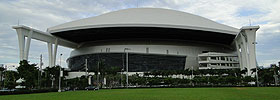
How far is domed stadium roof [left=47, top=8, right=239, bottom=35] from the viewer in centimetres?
6300

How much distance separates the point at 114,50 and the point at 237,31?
32664 millimetres

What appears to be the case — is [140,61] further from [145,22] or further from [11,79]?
[11,79]

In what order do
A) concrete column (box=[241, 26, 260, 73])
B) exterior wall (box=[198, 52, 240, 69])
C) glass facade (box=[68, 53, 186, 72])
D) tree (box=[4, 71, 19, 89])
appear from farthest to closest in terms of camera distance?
1. exterior wall (box=[198, 52, 240, 69])
2. glass facade (box=[68, 53, 186, 72])
3. concrete column (box=[241, 26, 260, 73])
4. tree (box=[4, 71, 19, 89])

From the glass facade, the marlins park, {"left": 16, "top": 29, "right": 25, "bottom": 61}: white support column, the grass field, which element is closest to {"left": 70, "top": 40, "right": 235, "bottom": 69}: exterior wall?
the marlins park

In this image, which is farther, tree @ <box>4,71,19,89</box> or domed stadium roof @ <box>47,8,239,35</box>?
domed stadium roof @ <box>47,8,239,35</box>

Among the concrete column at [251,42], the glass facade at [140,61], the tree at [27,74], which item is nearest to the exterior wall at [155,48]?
the glass facade at [140,61]

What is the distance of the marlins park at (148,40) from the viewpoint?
6309 centimetres

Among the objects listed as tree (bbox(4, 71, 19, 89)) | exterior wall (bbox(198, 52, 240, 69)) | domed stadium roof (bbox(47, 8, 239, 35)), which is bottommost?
tree (bbox(4, 71, 19, 89))

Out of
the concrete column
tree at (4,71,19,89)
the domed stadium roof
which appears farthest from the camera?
the domed stadium roof

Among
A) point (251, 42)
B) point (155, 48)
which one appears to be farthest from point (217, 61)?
point (251, 42)

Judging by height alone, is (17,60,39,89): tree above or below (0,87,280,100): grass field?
above

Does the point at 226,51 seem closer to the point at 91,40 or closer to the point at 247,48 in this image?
the point at 247,48

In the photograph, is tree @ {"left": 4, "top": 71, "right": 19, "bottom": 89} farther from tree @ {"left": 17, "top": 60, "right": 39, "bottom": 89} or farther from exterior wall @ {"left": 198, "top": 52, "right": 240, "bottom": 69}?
exterior wall @ {"left": 198, "top": 52, "right": 240, "bottom": 69}

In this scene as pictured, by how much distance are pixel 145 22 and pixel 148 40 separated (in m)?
14.8
